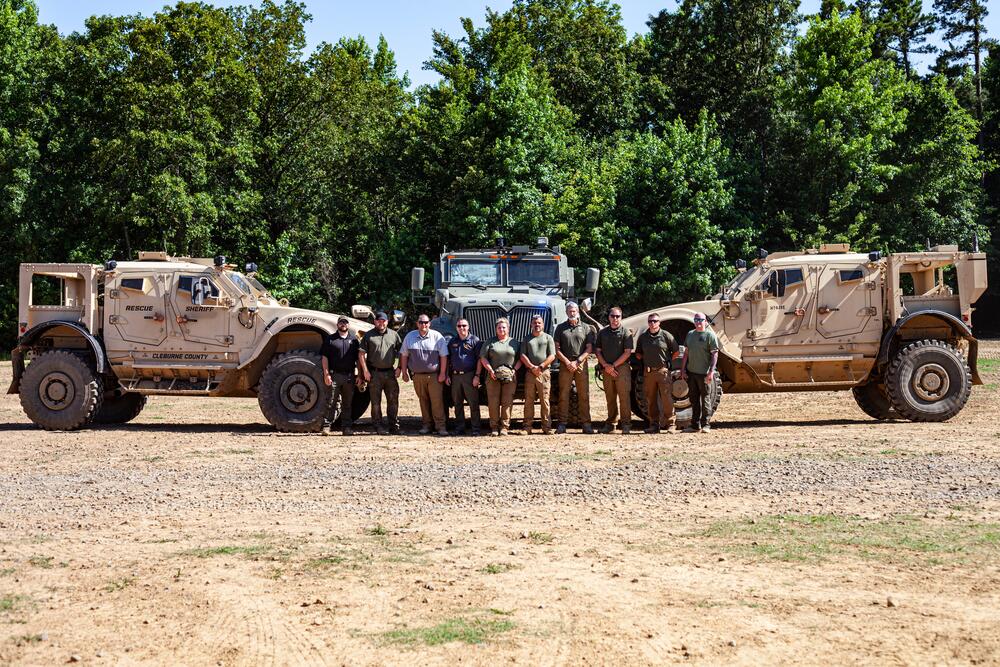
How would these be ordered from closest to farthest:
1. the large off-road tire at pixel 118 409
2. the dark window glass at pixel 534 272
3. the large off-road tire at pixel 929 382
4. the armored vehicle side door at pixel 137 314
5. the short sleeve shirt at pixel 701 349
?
1. the short sleeve shirt at pixel 701 349
2. the large off-road tire at pixel 929 382
3. the armored vehicle side door at pixel 137 314
4. the dark window glass at pixel 534 272
5. the large off-road tire at pixel 118 409

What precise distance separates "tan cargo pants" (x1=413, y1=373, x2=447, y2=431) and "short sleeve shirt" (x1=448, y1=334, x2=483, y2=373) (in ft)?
1.20

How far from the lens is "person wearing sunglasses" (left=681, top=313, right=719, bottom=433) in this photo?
51.0 feet

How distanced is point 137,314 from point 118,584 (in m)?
9.85

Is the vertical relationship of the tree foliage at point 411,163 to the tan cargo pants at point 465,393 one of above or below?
above

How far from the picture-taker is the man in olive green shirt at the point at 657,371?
620 inches

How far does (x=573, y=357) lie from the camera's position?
15891mm

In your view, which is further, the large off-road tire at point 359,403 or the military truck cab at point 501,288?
the large off-road tire at point 359,403

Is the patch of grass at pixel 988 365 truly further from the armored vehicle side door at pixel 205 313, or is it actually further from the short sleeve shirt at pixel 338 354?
the armored vehicle side door at pixel 205 313

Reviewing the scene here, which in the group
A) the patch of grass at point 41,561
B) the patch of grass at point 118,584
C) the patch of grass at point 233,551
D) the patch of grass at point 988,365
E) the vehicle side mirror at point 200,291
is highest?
the vehicle side mirror at point 200,291

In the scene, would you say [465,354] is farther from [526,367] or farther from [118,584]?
[118,584]

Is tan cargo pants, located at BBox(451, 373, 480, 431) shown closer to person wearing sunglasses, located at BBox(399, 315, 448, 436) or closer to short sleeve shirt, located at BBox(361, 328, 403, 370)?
person wearing sunglasses, located at BBox(399, 315, 448, 436)

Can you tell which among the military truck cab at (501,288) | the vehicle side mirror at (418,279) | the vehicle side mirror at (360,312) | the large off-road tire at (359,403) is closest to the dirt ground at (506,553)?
the large off-road tire at (359,403)

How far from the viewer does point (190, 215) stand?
37469 millimetres

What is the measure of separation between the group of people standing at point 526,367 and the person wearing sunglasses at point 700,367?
14 millimetres
